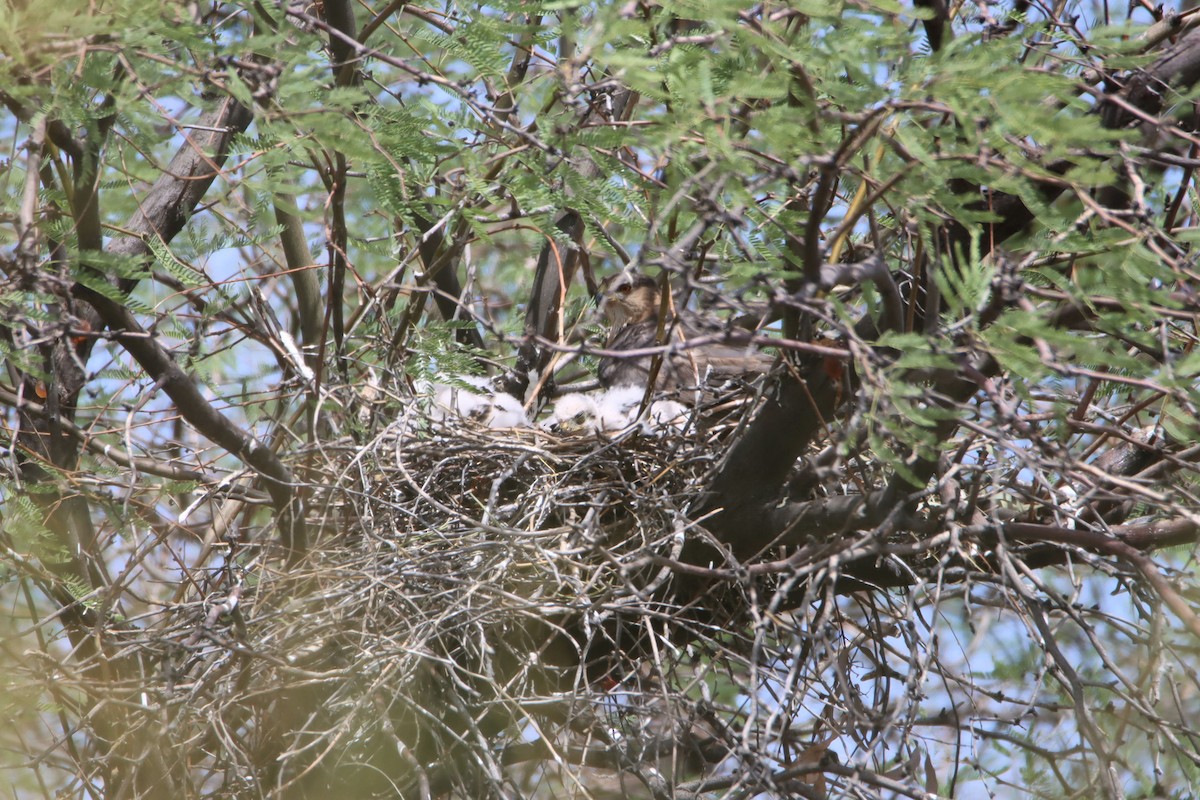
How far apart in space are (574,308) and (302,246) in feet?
4.75

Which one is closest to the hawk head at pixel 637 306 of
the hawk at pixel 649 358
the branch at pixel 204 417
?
the hawk at pixel 649 358

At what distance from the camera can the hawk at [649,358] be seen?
14.4 feet

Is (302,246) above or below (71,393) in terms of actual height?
above

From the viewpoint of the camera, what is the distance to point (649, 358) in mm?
4438

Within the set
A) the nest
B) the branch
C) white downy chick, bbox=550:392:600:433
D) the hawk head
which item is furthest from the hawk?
the branch

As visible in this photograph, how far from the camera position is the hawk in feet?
14.4

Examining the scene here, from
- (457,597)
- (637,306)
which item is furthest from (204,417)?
(637,306)

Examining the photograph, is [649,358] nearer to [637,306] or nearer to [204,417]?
[637,306]

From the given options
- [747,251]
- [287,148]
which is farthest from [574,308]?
[747,251]

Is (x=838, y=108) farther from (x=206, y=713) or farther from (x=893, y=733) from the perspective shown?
(x=206, y=713)

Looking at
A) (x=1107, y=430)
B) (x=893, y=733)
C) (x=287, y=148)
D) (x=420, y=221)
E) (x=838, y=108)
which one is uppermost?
(x=420, y=221)

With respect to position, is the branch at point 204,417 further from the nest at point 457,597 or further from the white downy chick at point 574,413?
the white downy chick at point 574,413

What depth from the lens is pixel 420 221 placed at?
14.2 ft

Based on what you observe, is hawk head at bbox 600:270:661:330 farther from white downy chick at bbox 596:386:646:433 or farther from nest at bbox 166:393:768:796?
nest at bbox 166:393:768:796
